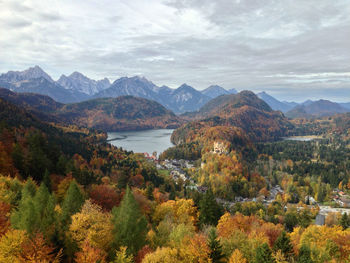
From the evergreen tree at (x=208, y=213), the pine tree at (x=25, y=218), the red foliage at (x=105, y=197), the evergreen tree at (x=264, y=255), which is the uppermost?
the pine tree at (x=25, y=218)

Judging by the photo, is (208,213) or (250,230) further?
(208,213)

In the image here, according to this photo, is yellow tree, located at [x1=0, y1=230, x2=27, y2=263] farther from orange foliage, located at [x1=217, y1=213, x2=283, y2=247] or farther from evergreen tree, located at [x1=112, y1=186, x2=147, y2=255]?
orange foliage, located at [x1=217, y1=213, x2=283, y2=247]

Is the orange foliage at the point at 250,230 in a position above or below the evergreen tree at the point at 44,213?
below

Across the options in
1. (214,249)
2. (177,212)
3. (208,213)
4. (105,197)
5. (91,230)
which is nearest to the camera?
(214,249)

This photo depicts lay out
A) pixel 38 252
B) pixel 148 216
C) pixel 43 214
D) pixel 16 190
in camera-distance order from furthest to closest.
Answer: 1. pixel 148 216
2. pixel 16 190
3. pixel 43 214
4. pixel 38 252

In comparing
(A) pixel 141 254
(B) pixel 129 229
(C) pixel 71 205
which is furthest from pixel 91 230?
(C) pixel 71 205

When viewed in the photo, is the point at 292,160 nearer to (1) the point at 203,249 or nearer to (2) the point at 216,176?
(2) the point at 216,176

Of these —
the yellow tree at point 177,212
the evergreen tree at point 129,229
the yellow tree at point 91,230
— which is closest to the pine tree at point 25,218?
the yellow tree at point 91,230

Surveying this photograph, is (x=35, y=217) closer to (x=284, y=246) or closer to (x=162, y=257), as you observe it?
(x=162, y=257)

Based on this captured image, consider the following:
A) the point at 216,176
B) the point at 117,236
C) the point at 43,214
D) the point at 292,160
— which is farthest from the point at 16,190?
the point at 292,160

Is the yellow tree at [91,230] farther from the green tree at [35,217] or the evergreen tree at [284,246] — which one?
the evergreen tree at [284,246]

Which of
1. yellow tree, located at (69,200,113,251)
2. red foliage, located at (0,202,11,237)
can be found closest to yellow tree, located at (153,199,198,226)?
yellow tree, located at (69,200,113,251)
